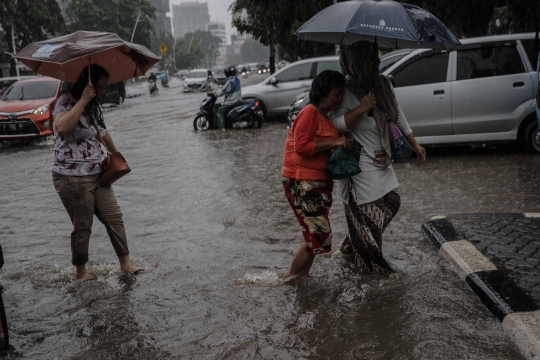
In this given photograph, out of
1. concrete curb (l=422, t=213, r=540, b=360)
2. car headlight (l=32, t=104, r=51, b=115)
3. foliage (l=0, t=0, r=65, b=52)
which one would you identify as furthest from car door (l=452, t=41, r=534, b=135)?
foliage (l=0, t=0, r=65, b=52)

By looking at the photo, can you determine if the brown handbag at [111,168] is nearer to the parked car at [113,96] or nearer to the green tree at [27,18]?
the parked car at [113,96]

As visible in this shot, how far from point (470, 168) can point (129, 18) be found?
56989mm

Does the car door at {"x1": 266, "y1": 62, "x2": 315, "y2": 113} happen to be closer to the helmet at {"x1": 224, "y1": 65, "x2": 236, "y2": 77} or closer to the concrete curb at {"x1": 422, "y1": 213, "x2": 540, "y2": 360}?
the helmet at {"x1": 224, "y1": 65, "x2": 236, "y2": 77}

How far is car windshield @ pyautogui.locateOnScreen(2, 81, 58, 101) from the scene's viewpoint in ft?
54.8

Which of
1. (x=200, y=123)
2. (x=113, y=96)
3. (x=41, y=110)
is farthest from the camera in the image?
(x=113, y=96)

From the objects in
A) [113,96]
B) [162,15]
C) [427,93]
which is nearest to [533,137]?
[427,93]

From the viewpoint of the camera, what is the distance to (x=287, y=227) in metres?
6.69

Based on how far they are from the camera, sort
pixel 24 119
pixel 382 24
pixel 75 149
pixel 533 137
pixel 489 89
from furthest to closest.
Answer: pixel 24 119 → pixel 533 137 → pixel 489 89 → pixel 75 149 → pixel 382 24

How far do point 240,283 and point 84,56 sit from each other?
206cm

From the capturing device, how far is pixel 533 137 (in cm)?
965

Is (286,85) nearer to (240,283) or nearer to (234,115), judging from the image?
(234,115)

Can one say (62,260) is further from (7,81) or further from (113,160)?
(7,81)

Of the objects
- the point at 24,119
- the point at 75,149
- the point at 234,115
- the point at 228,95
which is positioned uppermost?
the point at 75,149

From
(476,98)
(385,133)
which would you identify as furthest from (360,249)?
(476,98)
